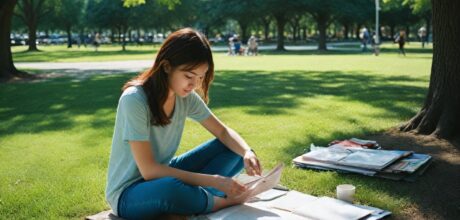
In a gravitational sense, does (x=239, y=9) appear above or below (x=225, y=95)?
above

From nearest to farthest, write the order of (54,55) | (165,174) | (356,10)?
1. (165,174)
2. (54,55)
3. (356,10)

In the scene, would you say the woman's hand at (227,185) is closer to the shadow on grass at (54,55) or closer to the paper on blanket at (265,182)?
the paper on blanket at (265,182)

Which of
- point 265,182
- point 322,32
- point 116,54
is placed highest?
point 322,32

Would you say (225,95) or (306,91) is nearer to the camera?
(225,95)

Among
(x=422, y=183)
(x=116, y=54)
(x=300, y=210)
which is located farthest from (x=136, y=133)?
(x=116, y=54)

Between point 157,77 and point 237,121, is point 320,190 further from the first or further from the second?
point 237,121

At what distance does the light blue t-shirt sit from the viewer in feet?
11.1

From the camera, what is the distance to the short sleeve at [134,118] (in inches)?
132

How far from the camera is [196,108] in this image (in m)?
3.99

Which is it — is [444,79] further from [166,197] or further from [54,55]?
[54,55]

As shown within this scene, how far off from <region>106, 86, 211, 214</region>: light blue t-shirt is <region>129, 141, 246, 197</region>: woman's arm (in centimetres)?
7

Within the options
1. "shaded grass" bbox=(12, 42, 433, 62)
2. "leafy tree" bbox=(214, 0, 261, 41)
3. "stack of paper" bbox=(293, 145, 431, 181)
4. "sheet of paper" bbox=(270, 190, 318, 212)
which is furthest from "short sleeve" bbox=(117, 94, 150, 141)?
"leafy tree" bbox=(214, 0, 261, 41)

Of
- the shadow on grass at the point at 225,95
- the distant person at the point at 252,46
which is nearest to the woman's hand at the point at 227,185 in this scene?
the shadow on grass at the point at 225,95

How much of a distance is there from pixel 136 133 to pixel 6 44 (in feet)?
55.6
